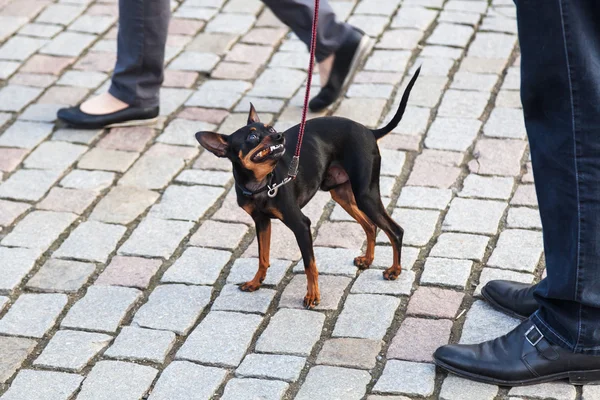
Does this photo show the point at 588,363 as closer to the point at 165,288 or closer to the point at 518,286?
the point at 518,286

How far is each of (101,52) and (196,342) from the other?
306 centimetres

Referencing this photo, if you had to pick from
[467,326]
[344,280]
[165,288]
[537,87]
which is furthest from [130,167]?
[537,87]

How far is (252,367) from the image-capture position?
144 inches

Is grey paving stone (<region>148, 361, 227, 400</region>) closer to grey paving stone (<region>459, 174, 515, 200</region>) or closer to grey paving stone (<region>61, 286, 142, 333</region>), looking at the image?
grey paving stone (<region>61, 286, 142, 333</region>)

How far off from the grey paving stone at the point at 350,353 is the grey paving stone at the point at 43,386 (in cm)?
90

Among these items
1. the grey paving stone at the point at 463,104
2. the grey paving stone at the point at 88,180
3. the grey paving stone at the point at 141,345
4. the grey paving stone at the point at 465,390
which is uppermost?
the grey paving stone at the point at 141,345

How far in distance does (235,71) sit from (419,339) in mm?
2792

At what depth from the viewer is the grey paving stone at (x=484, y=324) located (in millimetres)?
3783

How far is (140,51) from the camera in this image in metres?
5.50

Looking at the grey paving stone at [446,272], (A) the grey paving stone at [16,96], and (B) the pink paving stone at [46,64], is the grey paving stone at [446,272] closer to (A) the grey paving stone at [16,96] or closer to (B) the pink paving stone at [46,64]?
(A) the grey paving stone at [16,96]

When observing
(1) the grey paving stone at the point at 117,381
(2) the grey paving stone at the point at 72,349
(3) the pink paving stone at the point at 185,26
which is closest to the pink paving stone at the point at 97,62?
(3) the pink paving stone at the point at 185,26

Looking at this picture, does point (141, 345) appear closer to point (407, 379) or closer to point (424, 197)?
point (407, 379)

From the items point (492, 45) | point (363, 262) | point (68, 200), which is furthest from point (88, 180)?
point (492, 45)

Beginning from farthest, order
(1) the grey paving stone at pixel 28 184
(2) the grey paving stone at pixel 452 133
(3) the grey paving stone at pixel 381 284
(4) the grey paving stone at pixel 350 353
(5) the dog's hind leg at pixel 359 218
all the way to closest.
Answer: (2) the grey paving stone at pixel 452 133 → (1) the grey paving stone at pixel 28 184 → (5) the dog's hind leg at pixel 359 218 → (3) the grey paving stone at pixel 381 284 → (4) the grey paving stone at pixel 350 353
